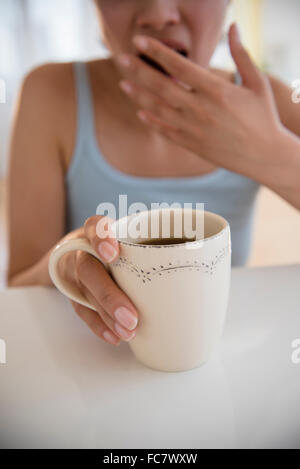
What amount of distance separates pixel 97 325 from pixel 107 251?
0.09 meters

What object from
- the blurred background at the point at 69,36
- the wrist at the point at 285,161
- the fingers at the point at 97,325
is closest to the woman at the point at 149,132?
the wrist at the point at 285,161

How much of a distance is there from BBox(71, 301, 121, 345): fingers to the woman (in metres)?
0.13

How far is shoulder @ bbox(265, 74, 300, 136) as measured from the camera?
0.75 metres

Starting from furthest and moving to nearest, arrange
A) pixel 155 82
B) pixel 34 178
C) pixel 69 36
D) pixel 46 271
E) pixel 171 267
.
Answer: pixel 69 36 → pixel 34 178 → pixel 155 82 → pixel 46 271 → pixel 171 267

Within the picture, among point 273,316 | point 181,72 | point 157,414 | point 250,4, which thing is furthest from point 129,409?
point 250,4

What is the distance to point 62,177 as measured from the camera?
2.55 ft

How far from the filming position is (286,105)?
2.48ft

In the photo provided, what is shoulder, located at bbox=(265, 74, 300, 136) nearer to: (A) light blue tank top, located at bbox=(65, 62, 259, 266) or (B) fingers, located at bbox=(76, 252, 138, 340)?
(A) light blue tank top, located at bbox=(65, 62, 259, 266)

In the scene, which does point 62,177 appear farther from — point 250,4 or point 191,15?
point 250,4

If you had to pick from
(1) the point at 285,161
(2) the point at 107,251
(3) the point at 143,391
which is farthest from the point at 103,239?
(1) the point at 285,161

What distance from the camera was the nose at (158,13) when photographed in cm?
64

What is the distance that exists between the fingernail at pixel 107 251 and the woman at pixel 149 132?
0.70ft

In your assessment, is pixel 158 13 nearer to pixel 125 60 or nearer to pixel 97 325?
pixel 125 60

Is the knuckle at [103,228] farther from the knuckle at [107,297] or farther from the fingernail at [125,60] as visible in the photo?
the fingernail at [125,60]
